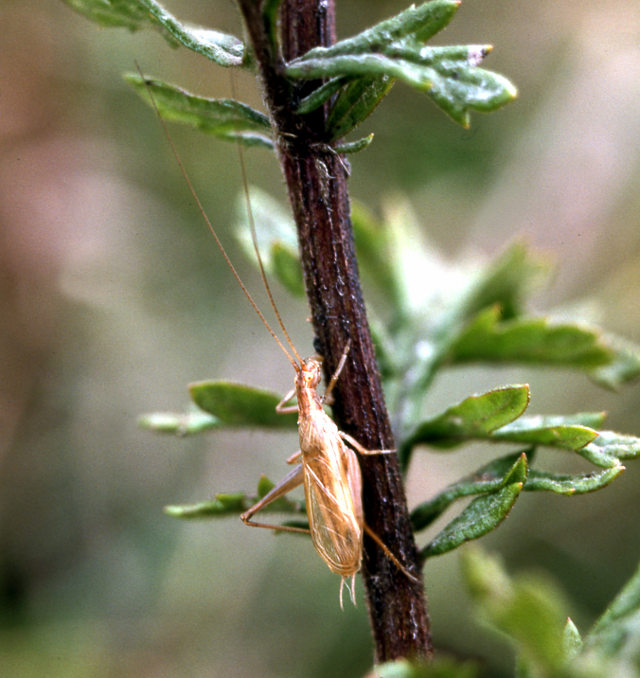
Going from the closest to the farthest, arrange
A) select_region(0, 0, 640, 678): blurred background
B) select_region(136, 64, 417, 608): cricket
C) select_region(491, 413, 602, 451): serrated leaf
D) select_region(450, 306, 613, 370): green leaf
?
select_region(491, 413, 602, 451): serrated leaf, select_region(136, 64, 417, 608): cricket, select_region(450, 306, 613, 370): green leaf, select_region(0, 0, 640, 678): blurred background

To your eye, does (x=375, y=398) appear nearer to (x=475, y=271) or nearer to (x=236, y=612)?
(x=475, y=271)

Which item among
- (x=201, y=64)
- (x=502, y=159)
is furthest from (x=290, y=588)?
(x=201, y=64)

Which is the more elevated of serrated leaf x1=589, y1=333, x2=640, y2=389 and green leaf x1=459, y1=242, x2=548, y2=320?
green leaf x1=459, y1=242, x2=548, y2=320

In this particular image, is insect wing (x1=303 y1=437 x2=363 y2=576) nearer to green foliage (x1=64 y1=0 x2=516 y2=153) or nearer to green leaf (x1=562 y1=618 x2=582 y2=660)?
green leaf (x1=562 y1=618 x2=582 y2=660)

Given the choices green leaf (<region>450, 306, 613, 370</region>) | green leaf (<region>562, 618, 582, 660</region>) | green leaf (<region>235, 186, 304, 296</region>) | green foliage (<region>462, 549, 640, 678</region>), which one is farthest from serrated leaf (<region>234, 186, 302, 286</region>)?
green foliage (<region>462, 549, 640, 678</region>)

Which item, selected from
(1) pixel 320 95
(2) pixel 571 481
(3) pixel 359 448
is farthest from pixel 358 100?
(2) pixel 571 481

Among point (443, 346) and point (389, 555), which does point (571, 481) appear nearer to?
point (389, 555)
